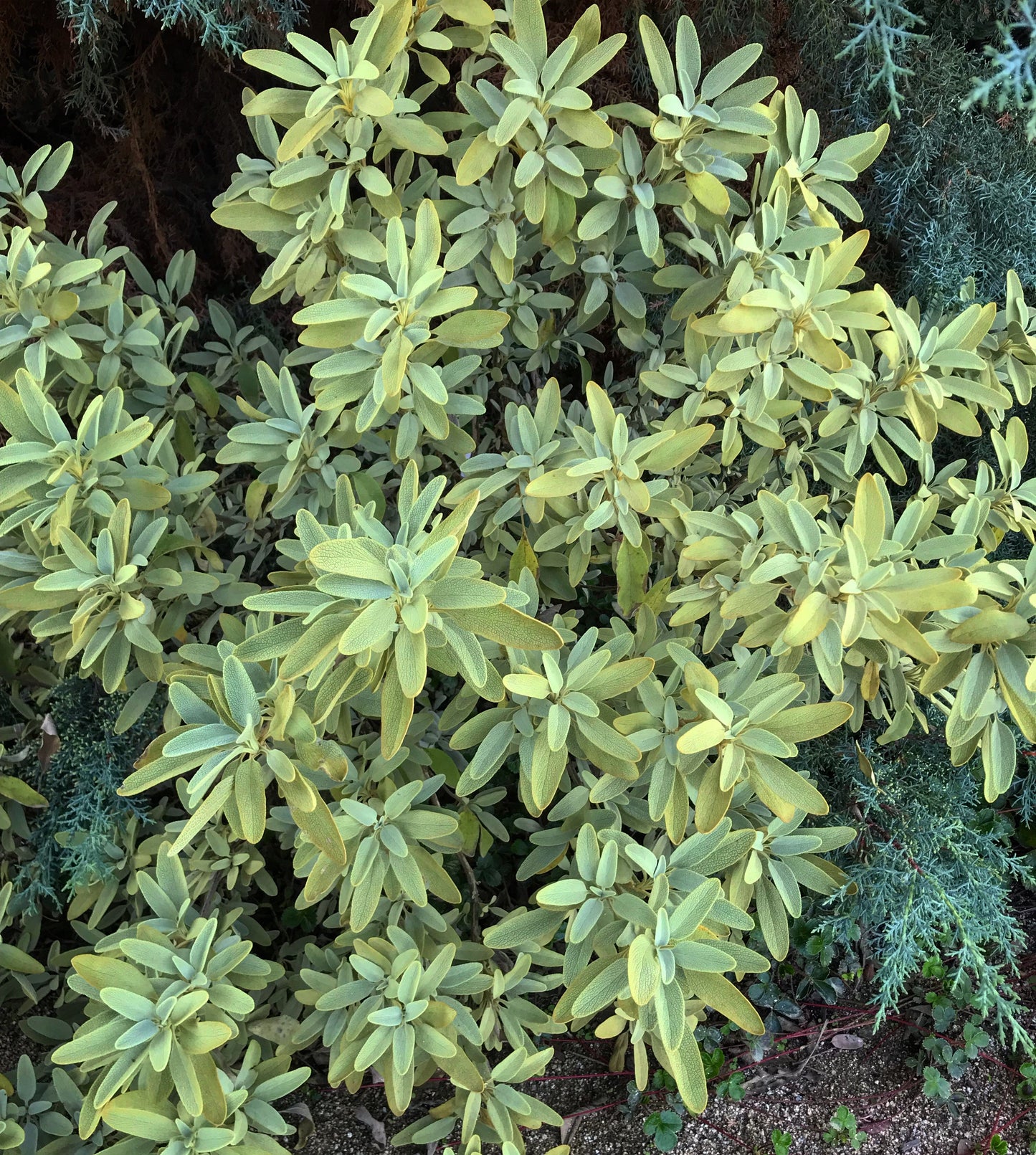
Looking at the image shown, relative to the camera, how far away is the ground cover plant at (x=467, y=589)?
109cm

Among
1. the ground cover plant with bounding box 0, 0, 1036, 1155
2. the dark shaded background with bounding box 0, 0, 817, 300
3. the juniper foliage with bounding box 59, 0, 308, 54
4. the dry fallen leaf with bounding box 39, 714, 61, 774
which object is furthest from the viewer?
the dark shaded background with bounding box 0, 0, 817, 300

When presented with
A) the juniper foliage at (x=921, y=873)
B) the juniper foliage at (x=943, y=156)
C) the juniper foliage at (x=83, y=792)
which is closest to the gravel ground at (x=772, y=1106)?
the juniper foliage at (x=921, y=873)

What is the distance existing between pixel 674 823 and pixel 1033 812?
1.33 m

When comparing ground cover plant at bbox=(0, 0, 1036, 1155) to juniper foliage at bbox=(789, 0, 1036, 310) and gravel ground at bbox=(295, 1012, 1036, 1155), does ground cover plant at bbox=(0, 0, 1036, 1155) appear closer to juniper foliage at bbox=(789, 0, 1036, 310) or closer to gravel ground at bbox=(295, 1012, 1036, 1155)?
gravel ground at bbox=(295, 1012, 1036, 1155)

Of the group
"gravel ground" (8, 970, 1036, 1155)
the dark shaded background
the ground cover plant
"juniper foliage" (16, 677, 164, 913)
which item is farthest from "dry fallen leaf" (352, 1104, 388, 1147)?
the dark shaded background

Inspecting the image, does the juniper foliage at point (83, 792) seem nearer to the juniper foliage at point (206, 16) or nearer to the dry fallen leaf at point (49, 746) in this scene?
the dry fallen leaf at point (49, 746)

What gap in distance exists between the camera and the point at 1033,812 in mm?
2119

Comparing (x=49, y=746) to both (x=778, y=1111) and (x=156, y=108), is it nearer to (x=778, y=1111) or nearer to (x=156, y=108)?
(x=156, y=108)

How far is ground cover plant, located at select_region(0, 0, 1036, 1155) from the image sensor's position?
1.09 meters

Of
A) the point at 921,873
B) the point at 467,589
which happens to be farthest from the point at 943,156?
the point at 467,589

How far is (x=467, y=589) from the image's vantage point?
0.98 meters

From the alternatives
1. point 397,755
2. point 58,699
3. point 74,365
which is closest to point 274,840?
point 58,699

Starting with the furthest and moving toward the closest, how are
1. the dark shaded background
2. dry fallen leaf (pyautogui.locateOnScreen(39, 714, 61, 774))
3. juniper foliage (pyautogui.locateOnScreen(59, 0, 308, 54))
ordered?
1. the dark shaded background
2. dry fallen leaf (pyautogui.locateOnScreen(39, 714, 61, 774))
3. juniper foliage (pyautogui.locateOnScreen(59, 0, 308, 54))

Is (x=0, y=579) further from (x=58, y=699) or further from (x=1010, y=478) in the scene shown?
(x=1010, y=478)
